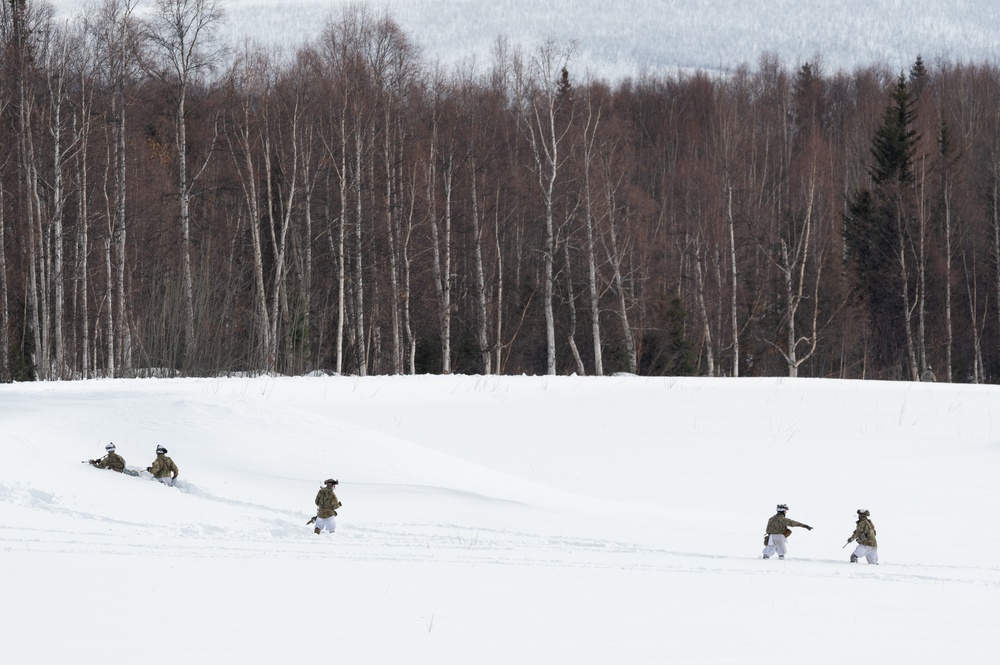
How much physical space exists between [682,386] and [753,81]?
3889 cm

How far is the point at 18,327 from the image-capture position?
31328 millimetres

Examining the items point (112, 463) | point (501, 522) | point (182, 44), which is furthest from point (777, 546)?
point (182, 44)

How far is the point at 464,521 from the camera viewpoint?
13.2 metres

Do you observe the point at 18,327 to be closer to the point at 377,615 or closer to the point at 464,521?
the point at 464,521

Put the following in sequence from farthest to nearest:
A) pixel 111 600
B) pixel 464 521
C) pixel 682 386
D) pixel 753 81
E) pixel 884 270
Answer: pixel 753 81 → pixel 884 270 → pixel 682 386 → pixel 464 521 → pixel 111 600

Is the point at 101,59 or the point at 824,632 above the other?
the point at 101,59

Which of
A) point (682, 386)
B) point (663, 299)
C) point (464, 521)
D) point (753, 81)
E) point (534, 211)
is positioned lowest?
point (464, 521)

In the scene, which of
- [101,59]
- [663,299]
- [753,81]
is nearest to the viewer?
[101,59]

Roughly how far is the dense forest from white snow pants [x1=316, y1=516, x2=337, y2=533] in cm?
1294

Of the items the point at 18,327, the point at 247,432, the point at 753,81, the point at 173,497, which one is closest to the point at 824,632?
the point at 173,497

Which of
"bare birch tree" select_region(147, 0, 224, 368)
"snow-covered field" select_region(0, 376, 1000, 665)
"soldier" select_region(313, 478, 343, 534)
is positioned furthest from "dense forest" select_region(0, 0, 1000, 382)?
"soldier" select_region(313, 478, 343, 534)

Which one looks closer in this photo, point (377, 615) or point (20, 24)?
point (377, 615)

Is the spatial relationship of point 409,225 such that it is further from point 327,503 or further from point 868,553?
point 868,553

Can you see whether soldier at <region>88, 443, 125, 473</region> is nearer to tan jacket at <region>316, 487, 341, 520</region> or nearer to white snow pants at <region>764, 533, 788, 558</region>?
tan jacket at <region>316, 487, 341, 520</region>
